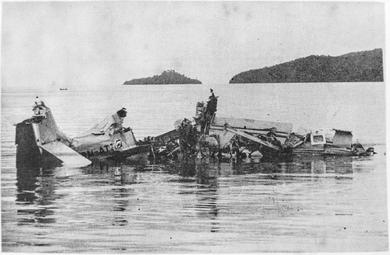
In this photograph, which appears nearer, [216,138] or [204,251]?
[204,251]

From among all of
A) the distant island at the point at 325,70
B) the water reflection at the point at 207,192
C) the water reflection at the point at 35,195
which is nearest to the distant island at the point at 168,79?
the distant island at the point at 325,70

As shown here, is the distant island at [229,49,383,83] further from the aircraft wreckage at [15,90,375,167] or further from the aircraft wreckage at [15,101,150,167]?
the aircraft wreckage at [15,101,150,167]

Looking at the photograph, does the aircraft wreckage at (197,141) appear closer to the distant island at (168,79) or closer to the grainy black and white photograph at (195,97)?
the grainy black and white photograph at (195,97)

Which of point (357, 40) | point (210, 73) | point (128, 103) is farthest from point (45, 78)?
point (357, 40)

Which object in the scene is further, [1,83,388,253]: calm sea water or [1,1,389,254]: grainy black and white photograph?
[1,1,389,254]: grainy black and white photograph

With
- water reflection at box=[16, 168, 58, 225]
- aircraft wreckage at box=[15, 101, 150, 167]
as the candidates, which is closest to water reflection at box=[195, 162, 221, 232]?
aircraft wreckage at box=[15, 101, 150, 167]

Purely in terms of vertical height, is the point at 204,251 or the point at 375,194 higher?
the point at 375,194

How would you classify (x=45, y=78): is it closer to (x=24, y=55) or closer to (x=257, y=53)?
(x=24, y=55)
